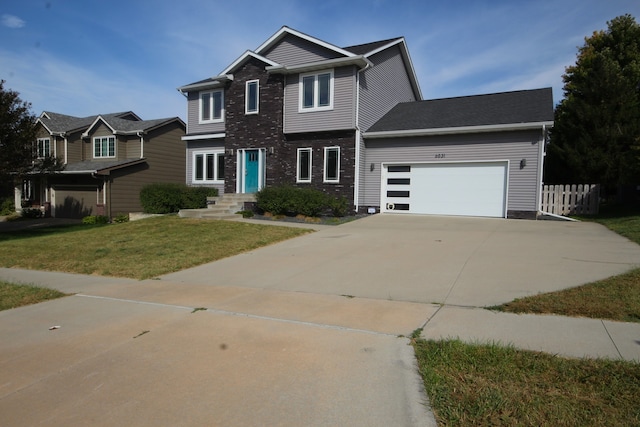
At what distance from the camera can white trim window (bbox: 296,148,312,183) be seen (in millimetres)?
18500

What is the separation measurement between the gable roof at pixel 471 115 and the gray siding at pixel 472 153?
1.43ft

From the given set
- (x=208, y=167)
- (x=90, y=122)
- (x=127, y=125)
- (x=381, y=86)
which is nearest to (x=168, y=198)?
(x=208, y=167)

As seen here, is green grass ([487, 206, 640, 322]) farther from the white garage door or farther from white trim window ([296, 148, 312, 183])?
white trim window ([296, 148, 312, 183])

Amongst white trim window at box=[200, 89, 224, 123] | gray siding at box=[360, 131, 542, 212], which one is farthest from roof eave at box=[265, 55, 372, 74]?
white trim window at box=[200, 89, 224, 123]

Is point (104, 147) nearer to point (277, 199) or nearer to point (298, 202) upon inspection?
point (277, 199)

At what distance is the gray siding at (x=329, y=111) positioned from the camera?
17.2m

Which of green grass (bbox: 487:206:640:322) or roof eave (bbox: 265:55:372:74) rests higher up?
roof eave (bbox: 265:55:372:74)

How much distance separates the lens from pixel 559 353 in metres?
3.88

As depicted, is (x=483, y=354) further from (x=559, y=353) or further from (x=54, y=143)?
(x=54, y=143)

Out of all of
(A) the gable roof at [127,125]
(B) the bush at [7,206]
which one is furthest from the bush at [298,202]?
(B) the bush at [7,206]

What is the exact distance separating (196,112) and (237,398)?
21.2m

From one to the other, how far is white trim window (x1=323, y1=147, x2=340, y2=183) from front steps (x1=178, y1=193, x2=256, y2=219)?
3649mm

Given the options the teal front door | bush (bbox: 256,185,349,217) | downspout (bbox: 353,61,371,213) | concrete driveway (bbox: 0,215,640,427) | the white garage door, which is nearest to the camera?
concrete driveway (bbox: 0,215,640,427)

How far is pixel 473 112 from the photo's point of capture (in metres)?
17.4
